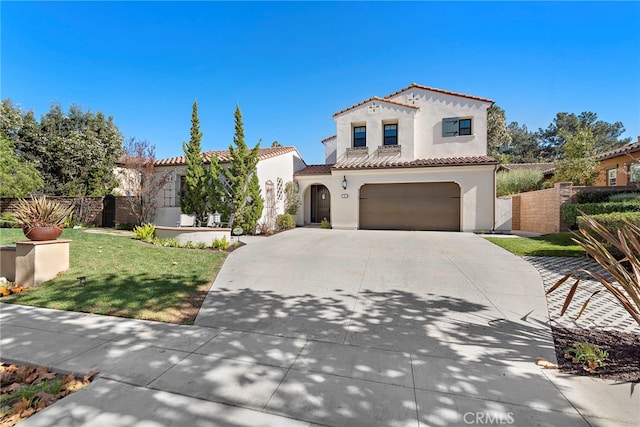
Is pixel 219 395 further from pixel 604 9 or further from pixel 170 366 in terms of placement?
pixel 604 9

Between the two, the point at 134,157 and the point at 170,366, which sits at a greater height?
the point at 134,157

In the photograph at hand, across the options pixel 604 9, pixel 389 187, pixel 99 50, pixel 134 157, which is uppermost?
pixel 99 50

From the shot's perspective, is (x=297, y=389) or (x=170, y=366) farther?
(x=170, y=366)

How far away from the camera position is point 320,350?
3207mm

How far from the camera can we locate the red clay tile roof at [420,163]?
46.6 ft

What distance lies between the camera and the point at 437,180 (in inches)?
589

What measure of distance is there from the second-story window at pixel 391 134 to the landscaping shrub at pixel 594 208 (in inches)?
353

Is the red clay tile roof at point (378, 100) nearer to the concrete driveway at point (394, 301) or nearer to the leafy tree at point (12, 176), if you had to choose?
the concrete driveway at point (394, 301)

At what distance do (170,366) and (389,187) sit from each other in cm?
1464

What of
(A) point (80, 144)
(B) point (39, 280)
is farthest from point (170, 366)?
(A) point (80, 144)

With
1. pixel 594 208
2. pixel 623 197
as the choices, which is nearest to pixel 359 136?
pixel 594 208

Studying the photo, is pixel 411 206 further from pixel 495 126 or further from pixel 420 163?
pixel 495 126

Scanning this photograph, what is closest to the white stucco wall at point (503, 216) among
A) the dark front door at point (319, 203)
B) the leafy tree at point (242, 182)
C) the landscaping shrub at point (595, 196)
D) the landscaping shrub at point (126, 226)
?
the landscaping shrub at point (595, 196)

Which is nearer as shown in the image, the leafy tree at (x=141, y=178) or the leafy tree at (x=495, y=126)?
the leafy tree at (x=141, y=178)
